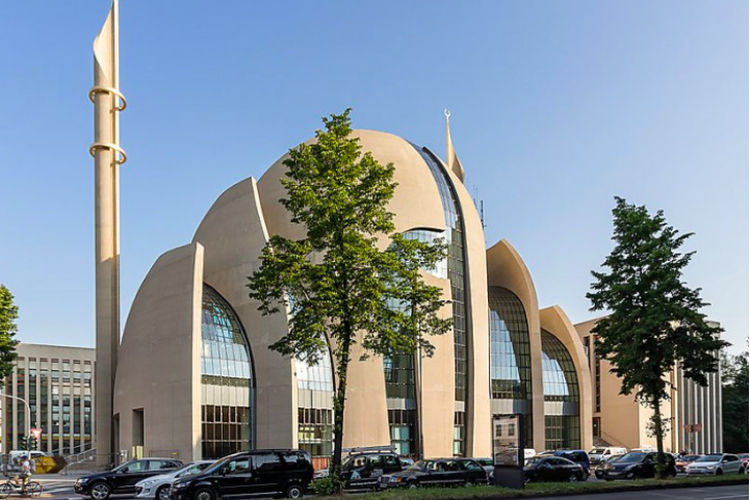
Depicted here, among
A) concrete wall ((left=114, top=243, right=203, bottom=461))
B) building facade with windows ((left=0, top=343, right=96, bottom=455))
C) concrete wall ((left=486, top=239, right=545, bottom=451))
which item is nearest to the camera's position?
concrete wall ((left=114, top=243, right=203, bottom=461))

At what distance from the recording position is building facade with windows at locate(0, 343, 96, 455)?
9688 cm

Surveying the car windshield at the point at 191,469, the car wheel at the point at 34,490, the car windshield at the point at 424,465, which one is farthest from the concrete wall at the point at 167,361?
the car windshield at the point at 424,465

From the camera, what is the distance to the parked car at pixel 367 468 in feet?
103

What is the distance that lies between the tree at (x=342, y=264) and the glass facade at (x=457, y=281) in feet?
90.8

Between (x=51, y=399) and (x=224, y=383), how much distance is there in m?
66.3

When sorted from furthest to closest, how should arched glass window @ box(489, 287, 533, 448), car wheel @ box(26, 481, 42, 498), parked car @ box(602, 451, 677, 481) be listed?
arched glass window @ box(489, 287, 533, 448) < parked car @ box(602, 451, 677, 481) < car wheel @ box(26, 481, 42, 498)

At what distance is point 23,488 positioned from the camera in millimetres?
29234

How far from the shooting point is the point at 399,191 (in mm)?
51281

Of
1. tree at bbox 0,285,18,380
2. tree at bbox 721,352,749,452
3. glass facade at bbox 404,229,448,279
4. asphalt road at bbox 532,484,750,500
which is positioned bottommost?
tree at bbox 721,352,749,452

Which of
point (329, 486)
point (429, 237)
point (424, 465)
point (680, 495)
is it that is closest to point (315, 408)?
point (429, 237)

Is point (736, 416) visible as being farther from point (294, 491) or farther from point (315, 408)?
point (294, 491)

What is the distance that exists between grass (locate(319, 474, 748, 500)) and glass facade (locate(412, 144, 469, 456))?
75.6ft

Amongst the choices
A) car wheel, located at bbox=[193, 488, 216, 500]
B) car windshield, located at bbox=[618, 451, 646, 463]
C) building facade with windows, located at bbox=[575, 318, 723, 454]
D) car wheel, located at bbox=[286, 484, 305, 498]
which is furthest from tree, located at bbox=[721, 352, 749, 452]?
car wheel, located at bbox=[193, 488, 216, 500]

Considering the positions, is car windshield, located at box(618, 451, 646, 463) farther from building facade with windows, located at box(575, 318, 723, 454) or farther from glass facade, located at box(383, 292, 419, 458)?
building facade with windows, located at box(575, 318, 723, 454)
